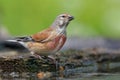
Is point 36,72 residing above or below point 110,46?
below

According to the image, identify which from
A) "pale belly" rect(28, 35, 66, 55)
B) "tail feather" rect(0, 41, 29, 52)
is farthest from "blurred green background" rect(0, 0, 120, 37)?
"pale belly" rect(28, 35, 66, 55)

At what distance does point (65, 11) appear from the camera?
50.7ft

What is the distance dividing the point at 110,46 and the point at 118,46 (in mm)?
160

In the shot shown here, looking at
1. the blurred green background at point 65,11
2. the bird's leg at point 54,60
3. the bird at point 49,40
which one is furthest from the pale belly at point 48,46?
the blurred green background at point 65,11

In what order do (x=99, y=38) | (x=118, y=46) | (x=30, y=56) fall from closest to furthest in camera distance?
1. (x=30, y=56)
2. (x=118, y=46)
3. (x=99, y=38)

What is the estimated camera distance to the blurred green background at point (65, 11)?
15180 millimetres

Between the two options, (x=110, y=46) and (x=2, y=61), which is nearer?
(x=2, y=61)

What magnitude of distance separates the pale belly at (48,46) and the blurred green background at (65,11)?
265 inches

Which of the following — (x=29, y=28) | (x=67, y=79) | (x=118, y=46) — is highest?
(x=29, y=28)

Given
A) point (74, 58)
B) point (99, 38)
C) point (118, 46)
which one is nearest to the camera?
point (74, 58)

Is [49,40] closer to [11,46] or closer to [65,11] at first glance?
[11,46]

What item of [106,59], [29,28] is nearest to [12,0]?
[29,28]

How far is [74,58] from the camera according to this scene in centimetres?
899

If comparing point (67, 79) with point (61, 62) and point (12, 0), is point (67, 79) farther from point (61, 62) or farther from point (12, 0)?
point (12, 0)
